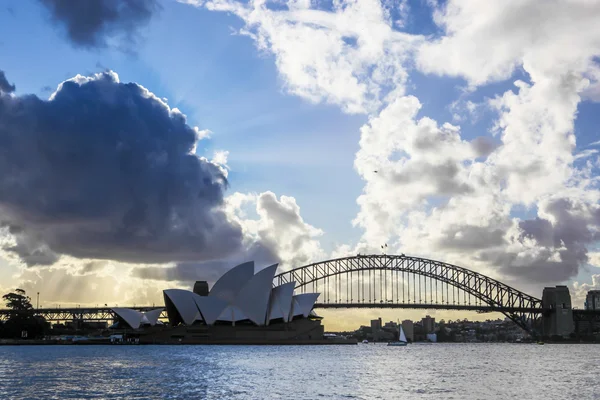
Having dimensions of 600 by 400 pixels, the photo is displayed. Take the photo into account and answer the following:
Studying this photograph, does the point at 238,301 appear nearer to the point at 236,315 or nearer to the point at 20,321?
the point at 236,315

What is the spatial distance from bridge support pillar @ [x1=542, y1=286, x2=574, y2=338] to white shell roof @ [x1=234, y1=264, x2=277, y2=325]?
69.6 meters

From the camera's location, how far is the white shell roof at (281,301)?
127125mm

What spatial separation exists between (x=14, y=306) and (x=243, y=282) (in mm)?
60116

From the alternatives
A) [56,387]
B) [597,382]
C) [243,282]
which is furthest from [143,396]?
[243,282]

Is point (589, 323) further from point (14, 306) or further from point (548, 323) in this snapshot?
point (14, 306)

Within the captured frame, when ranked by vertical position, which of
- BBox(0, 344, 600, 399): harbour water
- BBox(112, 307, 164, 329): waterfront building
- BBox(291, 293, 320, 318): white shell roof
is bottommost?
BBox(0, 344, 600, 399): harbour water

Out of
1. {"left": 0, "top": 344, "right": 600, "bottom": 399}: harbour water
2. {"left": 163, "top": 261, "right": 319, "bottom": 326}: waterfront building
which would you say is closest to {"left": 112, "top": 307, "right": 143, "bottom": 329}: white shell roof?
{"left": 163, "top": 261, "right": 319, "bottom": 326}: waterfront building

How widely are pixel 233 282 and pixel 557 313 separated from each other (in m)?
76.0

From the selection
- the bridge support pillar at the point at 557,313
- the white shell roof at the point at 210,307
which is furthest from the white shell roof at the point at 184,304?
the bridge support pillar at the point at 557,313

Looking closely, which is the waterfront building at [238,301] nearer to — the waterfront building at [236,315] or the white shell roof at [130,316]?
the waterfront building at [236,315]

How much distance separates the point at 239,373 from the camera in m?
56.4

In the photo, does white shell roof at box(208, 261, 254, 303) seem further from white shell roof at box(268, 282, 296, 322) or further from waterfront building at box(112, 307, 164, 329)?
waterfront building at box(112, 307, 164, 329)

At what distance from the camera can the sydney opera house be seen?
123 meters

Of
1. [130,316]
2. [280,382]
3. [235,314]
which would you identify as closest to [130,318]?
[130,316]
